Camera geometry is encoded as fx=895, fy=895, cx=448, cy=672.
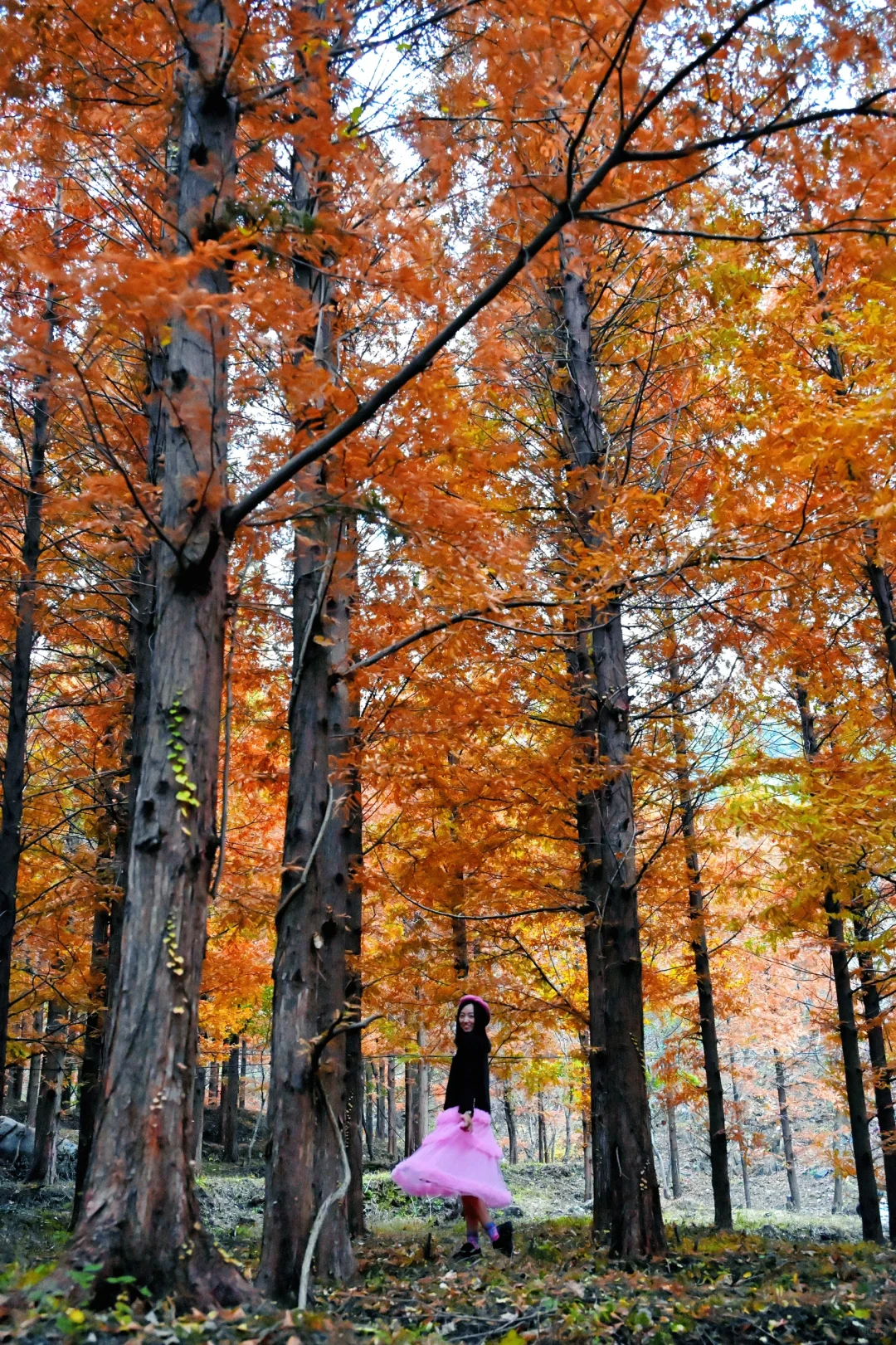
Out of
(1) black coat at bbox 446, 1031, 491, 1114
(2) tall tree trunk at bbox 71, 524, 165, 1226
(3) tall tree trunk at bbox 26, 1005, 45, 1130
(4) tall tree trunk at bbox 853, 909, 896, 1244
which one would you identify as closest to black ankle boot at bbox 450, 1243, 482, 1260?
(1) black coat at bbox 446, 1031, 491, 1114

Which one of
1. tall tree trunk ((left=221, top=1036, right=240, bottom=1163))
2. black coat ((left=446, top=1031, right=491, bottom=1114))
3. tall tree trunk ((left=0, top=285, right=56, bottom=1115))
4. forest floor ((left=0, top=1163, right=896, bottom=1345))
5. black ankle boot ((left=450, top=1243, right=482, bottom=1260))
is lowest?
tall tree trunk ((left=221, top=1036, right=240, bottom=1163))

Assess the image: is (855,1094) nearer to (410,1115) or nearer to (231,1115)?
(410,1115)

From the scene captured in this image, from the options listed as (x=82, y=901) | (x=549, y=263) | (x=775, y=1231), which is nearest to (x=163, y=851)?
(x=549, y=263)

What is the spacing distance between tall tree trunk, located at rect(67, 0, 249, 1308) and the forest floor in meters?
0.21

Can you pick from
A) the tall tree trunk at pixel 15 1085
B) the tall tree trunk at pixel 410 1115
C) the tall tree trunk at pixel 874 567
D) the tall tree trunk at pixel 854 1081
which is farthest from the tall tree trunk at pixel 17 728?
the tall tree trunk at pixel 15 1085

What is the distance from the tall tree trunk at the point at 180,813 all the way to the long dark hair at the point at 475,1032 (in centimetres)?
389

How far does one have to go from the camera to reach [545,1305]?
4.14 metres

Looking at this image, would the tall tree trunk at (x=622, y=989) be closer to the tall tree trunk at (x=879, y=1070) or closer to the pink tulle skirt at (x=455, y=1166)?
the pink tulle skirt at (x=455, y=1166)

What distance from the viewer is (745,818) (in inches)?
256

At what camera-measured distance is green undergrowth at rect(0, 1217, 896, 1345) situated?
2928 millimetres

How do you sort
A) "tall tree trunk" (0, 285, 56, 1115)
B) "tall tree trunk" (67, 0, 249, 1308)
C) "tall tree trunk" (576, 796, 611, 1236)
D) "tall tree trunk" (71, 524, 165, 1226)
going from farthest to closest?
1. "tall tree trunk" (576, 796, 611, 1236)
2. "tall tree trunk" (0, 285, 56, 1115)
3. "tall tree trunk" (71, 524, 165, 1226)
4. "tall tree trunk" (67, 0, 249, 1308)

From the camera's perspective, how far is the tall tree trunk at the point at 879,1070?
10.5 metres

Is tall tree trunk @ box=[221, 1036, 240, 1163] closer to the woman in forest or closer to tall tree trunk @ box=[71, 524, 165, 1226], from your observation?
tall tree trunk @ box=[71, 524, 165, 1226]

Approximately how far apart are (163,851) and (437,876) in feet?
18.7
